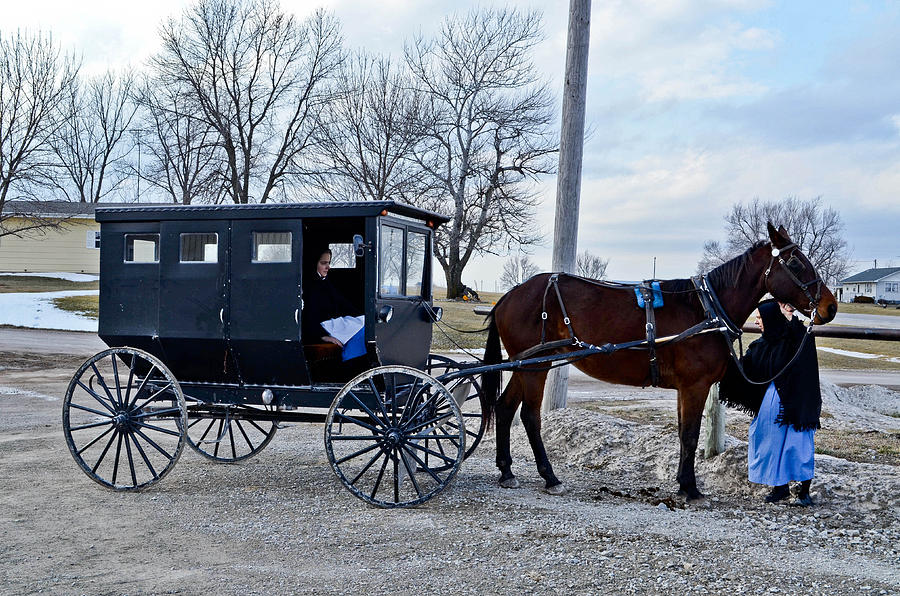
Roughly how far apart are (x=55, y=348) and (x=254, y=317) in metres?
15.3

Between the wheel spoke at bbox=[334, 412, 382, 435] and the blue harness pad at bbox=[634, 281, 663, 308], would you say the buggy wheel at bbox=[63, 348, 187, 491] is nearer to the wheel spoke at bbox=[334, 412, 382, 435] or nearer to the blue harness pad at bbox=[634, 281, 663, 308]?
the wheel spoke at bbox=[334, 412, 382, 435]

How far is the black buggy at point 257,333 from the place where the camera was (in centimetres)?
633

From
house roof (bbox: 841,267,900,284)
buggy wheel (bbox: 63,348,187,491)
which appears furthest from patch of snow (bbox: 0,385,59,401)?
house roof (bbox: 841,267,900,284)

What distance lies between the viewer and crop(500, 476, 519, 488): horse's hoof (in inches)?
274

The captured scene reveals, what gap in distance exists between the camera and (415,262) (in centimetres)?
720

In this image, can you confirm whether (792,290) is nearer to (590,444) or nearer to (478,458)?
(590,444)

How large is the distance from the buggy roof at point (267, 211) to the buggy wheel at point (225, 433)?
175cm

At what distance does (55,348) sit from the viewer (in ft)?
63.7

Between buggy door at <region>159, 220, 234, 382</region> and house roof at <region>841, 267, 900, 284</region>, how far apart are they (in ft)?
338

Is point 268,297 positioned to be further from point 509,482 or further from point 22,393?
point 22,393

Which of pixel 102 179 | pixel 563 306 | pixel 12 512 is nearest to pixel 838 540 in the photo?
pixel 563 306

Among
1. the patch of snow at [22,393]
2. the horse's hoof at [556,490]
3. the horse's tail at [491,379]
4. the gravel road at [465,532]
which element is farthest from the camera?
the patch of snow at [22,393]

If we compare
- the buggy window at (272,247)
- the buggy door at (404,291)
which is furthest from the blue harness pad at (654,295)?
the buggy window at (272,247)

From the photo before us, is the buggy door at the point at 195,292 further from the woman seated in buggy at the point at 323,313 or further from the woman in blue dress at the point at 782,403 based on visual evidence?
the woman in blue dress at the point at 782,403
